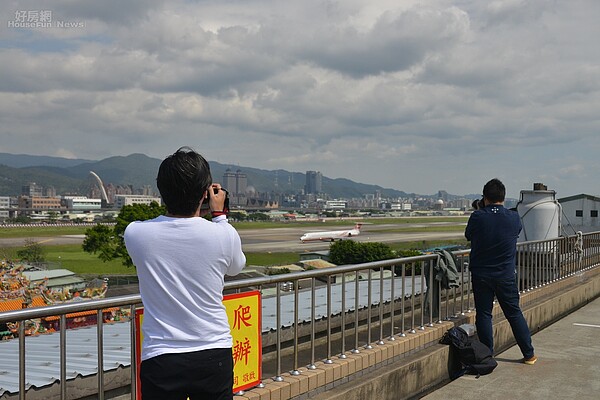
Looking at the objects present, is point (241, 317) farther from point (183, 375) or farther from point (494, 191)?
point (494, 191)

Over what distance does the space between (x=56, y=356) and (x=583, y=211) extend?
2390 cm

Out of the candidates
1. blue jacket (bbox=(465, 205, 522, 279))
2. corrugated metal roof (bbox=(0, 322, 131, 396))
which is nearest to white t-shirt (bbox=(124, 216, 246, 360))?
corrugated metal roof (bbox=(0, 322, 131, 396))

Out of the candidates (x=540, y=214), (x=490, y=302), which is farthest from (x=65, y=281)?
(x=490, y=302)

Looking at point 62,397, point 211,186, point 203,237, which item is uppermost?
point 211,186

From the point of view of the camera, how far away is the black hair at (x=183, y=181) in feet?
8.29

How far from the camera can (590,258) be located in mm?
13672

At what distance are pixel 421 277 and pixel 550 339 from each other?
2844 mm

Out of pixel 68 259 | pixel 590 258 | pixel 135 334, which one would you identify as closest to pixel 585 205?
pixel 590 258

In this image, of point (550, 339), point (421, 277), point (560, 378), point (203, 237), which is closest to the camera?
point (203, 237)

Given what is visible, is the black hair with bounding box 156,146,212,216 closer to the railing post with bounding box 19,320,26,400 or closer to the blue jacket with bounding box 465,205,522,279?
the railing post with bounding box 19,320,26,400

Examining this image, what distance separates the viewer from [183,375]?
8.25 feet

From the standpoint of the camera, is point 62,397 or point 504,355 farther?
point 504,355

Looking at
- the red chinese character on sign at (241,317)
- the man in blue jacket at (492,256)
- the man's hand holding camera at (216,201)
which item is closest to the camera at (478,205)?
the man in blue jacket at (492,256)

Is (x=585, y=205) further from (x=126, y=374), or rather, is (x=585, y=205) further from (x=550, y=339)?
(x=126, y=374)
